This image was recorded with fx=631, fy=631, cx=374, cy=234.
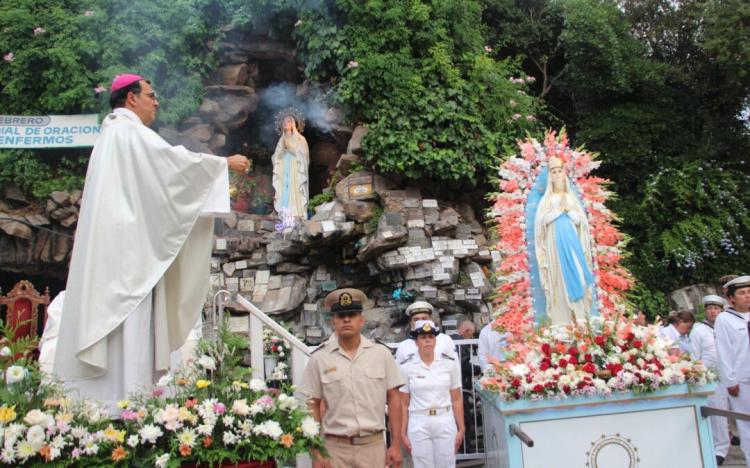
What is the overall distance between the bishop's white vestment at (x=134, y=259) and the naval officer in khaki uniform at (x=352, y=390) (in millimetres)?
910

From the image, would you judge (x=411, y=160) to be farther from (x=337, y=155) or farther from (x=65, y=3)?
(x=65, y=3)

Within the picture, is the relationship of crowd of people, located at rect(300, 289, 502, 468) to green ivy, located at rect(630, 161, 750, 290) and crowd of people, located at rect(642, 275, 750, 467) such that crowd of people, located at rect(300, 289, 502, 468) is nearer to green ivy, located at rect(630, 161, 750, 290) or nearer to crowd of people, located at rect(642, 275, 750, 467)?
crowd of people, located at rect(642, 275, 750, 467)

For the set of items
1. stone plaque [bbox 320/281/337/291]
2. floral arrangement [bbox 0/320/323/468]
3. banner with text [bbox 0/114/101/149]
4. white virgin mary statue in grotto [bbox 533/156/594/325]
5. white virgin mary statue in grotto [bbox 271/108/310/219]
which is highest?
banner with text [bbox 0/114/101/149]

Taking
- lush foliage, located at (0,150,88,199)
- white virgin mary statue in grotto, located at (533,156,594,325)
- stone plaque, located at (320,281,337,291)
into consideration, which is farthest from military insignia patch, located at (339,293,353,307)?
lush foliage, located at (0,150,88,199)

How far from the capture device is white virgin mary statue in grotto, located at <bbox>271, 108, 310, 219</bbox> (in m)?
12.5

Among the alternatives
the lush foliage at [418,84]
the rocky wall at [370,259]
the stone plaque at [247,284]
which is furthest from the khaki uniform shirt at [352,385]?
the stone plaque at [247,284]

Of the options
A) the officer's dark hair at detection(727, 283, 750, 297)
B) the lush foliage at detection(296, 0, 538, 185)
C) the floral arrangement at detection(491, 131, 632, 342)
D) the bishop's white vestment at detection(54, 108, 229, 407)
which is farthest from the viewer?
the lush foliage at detection(296, 0, 538, 185)

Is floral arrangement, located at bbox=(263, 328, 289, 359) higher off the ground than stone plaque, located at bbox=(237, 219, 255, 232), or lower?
lower

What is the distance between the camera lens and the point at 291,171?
41.6 ft

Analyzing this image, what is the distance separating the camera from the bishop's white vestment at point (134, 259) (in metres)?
2.93

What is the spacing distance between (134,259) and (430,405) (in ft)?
8.53

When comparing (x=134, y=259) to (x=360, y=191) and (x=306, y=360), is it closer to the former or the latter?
(x=306, y=360)

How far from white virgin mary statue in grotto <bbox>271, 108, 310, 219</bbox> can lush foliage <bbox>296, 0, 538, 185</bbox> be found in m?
1.23

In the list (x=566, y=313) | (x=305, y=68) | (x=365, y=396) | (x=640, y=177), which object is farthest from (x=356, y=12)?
(x=365, y=396)
